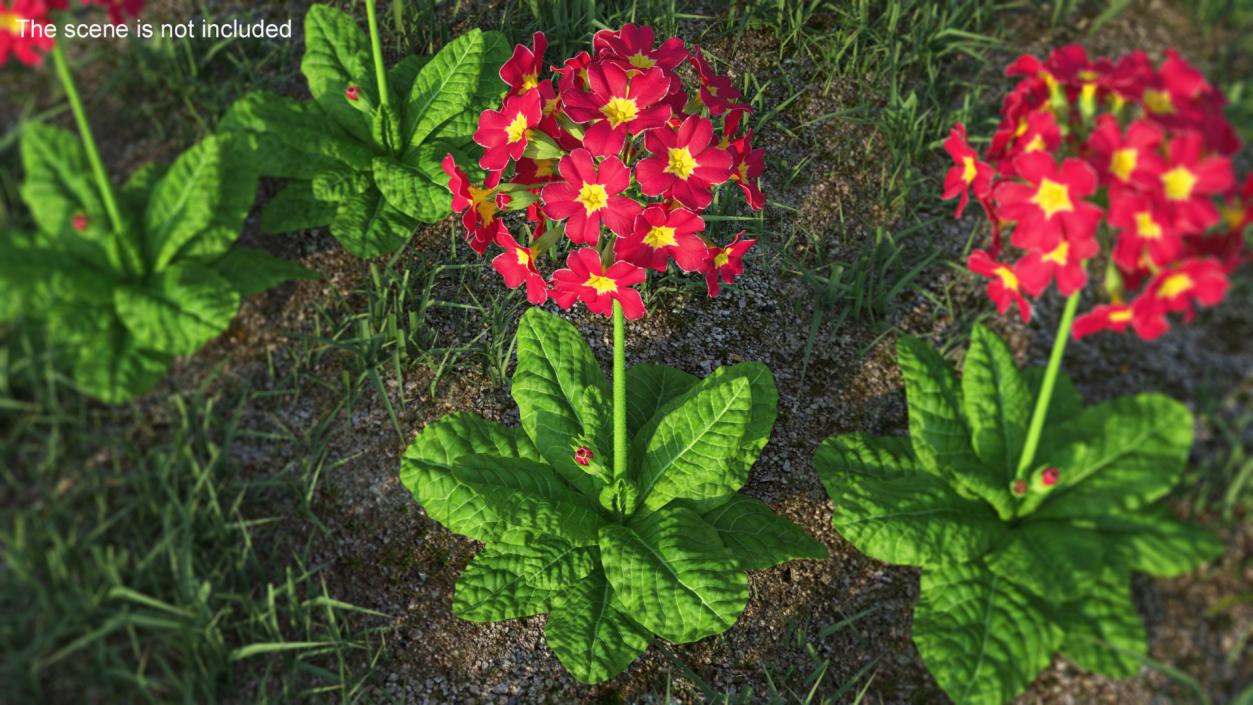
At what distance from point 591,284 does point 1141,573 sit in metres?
2.05

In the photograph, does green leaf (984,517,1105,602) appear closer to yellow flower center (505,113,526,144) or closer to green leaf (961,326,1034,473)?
green leaf (961,326,1034,473)

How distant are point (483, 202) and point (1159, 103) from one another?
Answer: 149cm

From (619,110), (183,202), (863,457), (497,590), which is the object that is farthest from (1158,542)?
(183,202)

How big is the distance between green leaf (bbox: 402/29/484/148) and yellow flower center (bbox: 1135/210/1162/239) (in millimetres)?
2216

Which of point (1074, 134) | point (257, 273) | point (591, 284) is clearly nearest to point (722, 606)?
point (591, 284)

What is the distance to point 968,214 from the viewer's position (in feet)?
12.9

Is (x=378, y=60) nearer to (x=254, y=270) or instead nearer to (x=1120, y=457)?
(x=254, y=270)

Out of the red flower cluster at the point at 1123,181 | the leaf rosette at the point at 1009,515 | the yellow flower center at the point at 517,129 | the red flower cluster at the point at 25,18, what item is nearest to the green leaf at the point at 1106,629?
the leaf rosette at the point at 1009,515

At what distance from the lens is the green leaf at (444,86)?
11.9ft

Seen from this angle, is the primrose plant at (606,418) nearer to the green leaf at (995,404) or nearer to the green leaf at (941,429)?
Result: the green leaf at (941,429)

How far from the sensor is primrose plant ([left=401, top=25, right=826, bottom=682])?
2.25m

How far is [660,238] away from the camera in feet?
7.65

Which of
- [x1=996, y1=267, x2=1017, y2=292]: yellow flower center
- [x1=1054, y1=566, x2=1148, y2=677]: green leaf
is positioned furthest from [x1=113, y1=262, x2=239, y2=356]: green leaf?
[x1=1054, y1=566, x2=1148, y2=677]: green leaf

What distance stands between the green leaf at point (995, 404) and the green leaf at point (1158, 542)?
1.02 feet
